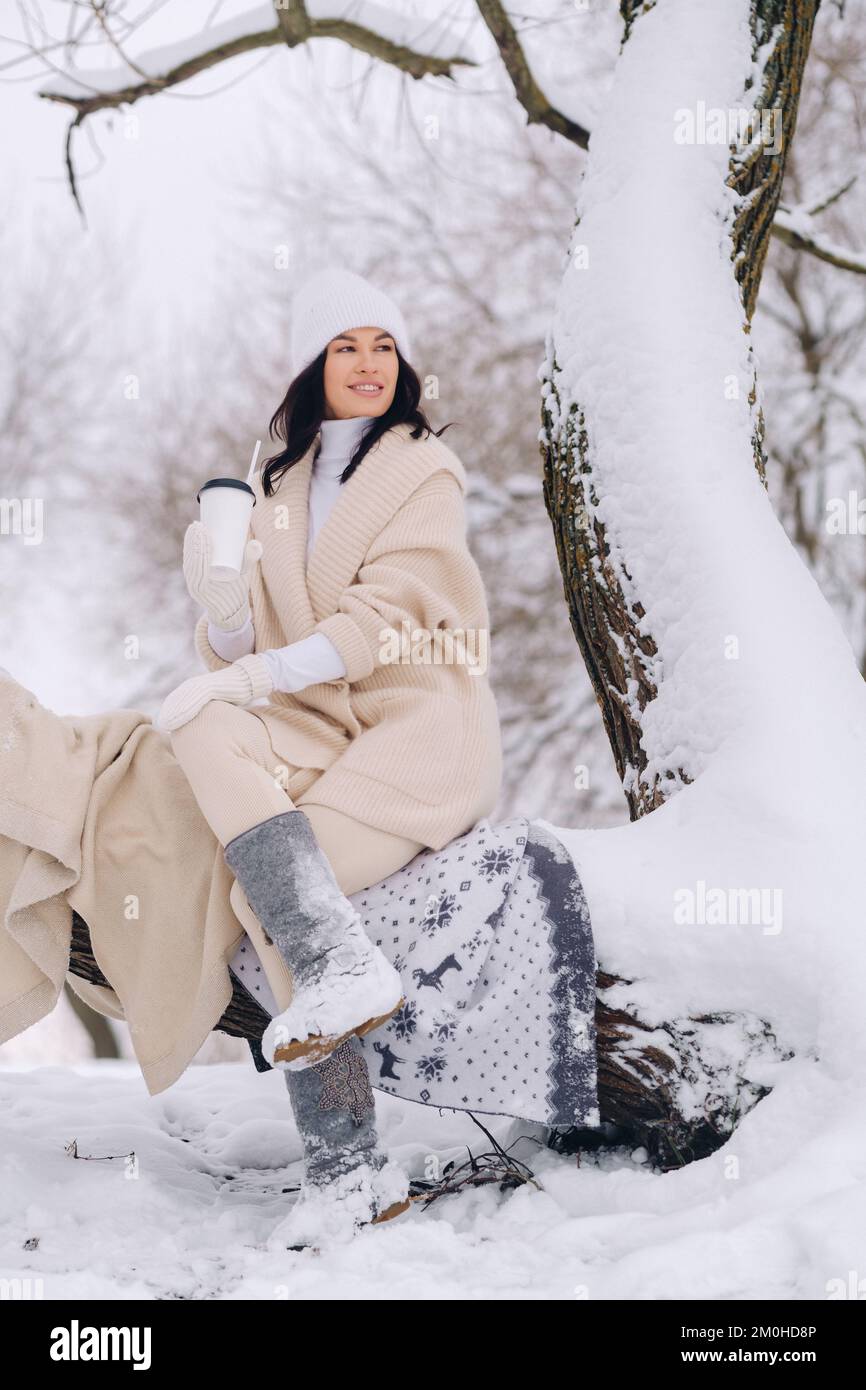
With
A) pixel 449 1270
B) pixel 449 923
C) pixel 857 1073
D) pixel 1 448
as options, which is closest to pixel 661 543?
pixel 449 923

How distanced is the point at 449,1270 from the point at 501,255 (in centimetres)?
737

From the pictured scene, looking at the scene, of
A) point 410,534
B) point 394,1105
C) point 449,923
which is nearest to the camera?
point 449,923

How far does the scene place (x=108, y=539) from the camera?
7.95 m

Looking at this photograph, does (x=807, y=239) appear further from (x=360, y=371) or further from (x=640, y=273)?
(x=360, y=371)

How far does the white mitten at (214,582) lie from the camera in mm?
2291

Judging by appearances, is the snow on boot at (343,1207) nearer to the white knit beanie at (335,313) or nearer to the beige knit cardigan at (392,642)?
the beige knit cardigan at (392,642)

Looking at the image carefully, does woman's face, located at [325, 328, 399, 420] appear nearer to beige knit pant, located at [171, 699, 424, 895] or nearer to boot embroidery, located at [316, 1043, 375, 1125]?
beige knit pant, located at [171, 699, 424, 895]

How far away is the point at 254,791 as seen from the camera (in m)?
2.13

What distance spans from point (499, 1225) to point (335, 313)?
5.90 feet

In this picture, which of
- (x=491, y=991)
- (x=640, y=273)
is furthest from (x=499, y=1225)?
(x=640, y=273)

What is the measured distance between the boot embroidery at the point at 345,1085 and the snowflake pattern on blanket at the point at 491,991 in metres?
0.04

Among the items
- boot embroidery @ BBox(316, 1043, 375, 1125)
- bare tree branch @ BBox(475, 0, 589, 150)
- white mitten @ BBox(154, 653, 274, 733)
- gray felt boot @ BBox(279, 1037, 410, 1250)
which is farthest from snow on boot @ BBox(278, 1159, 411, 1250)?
bare tree branch @ BBox(475, 0, 589, 150)
